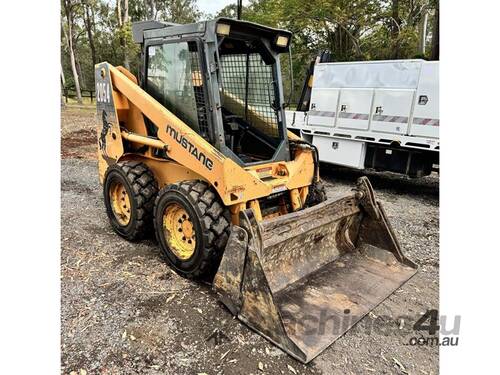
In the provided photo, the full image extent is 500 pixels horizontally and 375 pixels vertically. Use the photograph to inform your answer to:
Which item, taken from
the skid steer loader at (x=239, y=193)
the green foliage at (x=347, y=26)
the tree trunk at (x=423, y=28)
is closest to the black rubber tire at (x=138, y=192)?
the skid steer loader at (x=239, y=193)

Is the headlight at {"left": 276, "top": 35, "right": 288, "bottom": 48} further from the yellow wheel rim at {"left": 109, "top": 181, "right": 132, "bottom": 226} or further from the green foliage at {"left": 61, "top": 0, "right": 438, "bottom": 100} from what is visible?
the green foliage at {"left": 61, "top": 0, "right": 438, "bottom": 100}

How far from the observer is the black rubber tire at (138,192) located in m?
4.13

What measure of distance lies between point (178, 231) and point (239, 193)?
81 centimetres

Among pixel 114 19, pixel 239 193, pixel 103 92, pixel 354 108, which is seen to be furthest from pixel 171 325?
pixel 114 19

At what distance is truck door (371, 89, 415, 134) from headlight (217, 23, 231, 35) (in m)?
4.51

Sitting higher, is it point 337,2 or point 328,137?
point 337,2

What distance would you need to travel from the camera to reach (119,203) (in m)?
4.62

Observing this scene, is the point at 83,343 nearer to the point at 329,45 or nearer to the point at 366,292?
the point at 366,292

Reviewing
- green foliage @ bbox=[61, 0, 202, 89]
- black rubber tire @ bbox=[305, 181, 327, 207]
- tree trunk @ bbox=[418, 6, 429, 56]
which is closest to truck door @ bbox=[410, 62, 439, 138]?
black rubber tire @ bbox=[305, 181, 327, 207]

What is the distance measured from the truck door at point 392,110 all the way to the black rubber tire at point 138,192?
15.7 feet

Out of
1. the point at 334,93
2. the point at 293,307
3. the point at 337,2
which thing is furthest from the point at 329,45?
the point at 293,307

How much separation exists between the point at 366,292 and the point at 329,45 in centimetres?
1676

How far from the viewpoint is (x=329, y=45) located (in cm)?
1797

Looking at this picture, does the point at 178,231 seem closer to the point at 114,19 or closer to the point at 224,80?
the point at 224,80
